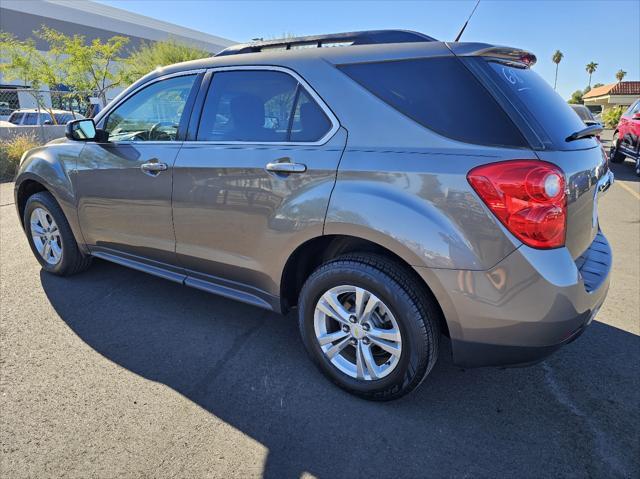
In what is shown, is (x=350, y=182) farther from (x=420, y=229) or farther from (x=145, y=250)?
(x=145, y=250)

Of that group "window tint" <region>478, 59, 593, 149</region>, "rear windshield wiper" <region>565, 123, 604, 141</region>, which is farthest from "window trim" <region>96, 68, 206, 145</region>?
"rear windshield wiper" <region>565, 123, 604, 141</region>

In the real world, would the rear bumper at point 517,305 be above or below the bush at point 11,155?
above

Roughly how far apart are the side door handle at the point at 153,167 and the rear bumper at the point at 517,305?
74.8 inches

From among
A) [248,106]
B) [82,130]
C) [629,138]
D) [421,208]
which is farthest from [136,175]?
[629,138]

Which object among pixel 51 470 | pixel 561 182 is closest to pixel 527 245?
pixel 561 182

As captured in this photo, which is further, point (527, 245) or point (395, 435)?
point (395, 435)

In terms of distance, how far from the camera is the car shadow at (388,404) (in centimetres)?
208

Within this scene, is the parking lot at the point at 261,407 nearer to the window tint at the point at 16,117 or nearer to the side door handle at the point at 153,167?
the side door handle at the point at 153,167

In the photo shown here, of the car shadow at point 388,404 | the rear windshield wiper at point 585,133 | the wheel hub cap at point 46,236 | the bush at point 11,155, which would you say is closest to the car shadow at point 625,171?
the car shadow at point 388,404

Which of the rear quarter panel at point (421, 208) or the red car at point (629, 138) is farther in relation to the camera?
the red car at point (629, 138)

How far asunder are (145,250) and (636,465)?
3.23m

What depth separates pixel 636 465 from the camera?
2023 millimetres

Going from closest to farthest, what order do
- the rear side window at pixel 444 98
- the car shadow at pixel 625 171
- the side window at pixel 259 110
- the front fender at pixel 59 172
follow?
the rear side window at pixel 444 98
the side window at pixel 259 110
the front fender at pixel 59 172
the car shadow at pixel 625 171

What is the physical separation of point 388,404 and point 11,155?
38.2 ft
